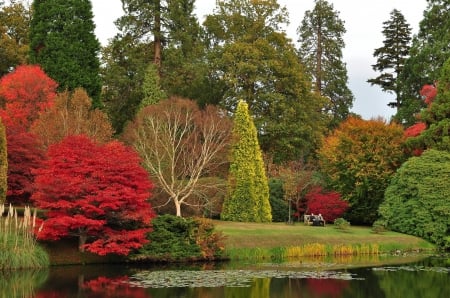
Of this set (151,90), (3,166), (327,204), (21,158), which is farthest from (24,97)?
(327,204)

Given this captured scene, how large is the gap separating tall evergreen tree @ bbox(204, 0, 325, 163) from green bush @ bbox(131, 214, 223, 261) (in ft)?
63.0

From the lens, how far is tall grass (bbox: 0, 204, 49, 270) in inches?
937

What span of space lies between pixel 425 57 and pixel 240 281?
111ft

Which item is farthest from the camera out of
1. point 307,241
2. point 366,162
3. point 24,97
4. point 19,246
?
point 366,162

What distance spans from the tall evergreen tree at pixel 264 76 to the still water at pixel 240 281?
2080cm

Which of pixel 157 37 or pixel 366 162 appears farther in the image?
pixel 157 37

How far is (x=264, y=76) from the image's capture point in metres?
47.7

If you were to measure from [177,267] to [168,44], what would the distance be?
1198 inches

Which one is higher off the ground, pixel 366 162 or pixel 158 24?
pixel 158 24

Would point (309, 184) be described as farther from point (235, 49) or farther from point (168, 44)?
point (168, 44)

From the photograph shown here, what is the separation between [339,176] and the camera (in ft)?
138

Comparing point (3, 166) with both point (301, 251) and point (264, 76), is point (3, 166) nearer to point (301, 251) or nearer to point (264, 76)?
point (301, 251)

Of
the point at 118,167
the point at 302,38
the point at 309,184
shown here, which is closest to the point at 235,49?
the point at 309,184

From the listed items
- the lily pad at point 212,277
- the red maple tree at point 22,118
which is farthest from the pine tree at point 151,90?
the lily pad at point 212,277
